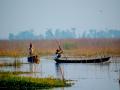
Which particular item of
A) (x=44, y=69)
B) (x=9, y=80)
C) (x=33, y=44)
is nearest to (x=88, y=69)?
(x=44, y=69)

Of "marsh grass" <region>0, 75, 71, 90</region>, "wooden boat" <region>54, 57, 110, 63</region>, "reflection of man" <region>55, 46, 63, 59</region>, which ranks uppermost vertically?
"reflection of man" <region>55, 46, 63, 59</region>

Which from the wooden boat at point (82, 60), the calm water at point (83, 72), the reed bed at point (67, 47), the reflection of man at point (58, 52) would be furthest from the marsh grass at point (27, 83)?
the reed bed at point (67, 47)

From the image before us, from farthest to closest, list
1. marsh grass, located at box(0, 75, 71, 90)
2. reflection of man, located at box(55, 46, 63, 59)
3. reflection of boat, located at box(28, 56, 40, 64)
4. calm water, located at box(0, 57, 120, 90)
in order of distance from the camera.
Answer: reflection of man, located at box(55, 46, 63, 59) < reflection of boat, located at box(28, 56, 40, 64) < calm water, located at box(0, 57, 120, 90) < marsh grass, located at box(0, 75, 71, 90)

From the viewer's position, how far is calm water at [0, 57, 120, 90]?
12.8m

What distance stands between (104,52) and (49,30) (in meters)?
1.73

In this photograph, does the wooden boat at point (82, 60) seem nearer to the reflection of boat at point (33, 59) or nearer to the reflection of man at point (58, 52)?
the reflection of man at point (58, 52)

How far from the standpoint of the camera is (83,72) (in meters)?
14.6

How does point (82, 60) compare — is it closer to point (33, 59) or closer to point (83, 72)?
point (33, 59)

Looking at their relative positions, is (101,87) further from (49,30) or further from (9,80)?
(49,30)

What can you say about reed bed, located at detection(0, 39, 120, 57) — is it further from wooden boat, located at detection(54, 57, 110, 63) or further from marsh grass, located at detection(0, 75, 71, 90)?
marsh grass, located at detection(0, 75, 71, 90)

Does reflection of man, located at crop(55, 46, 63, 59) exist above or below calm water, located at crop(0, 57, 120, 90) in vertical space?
above

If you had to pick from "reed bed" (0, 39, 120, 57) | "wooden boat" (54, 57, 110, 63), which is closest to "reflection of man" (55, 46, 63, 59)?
"wooden boat" (54, 57, 110, 63)

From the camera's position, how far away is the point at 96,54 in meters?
16.7

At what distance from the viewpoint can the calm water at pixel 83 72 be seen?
12.8 meters
